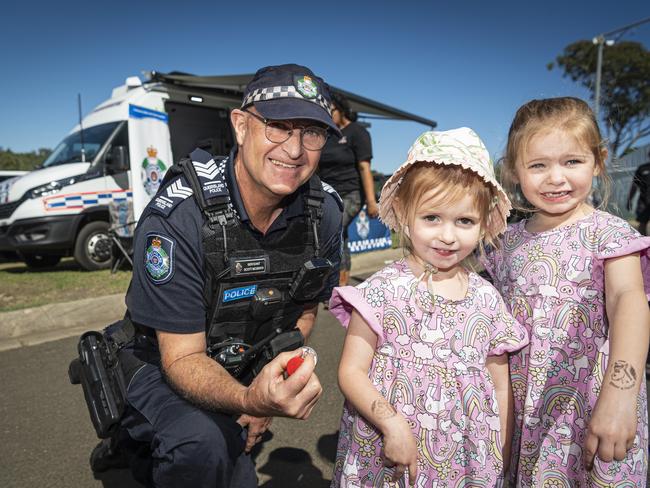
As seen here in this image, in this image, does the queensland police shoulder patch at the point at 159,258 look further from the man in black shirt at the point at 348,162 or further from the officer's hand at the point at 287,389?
the man in black shirt at the point at 348,162

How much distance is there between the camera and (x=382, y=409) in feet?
4.54

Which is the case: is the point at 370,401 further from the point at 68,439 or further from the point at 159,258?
the point at 68,439

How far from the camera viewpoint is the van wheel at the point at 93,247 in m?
7.21

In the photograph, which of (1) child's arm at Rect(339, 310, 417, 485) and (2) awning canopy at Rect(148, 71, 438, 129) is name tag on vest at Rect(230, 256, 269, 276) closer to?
(1) child's arm at Rect(339, 310, 417, 485)

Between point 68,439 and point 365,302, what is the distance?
83.2 inches

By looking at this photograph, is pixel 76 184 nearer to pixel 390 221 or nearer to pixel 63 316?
pixel 63 316

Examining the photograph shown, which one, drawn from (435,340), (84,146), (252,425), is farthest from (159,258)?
(84,146)

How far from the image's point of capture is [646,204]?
17.7 ft

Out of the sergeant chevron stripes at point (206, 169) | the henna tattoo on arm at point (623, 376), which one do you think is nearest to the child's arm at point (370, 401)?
the henna tattoo on arm at point (623, 376)

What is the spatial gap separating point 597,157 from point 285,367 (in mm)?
1273

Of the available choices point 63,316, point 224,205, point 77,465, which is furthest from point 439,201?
point 63,316

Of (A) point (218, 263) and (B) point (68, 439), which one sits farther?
(B) point (68, 439)

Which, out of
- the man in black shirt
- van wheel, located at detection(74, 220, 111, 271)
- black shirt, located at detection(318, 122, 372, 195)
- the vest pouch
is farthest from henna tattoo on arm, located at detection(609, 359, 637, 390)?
van wheel, located at detection(74, 220, 111, 271)

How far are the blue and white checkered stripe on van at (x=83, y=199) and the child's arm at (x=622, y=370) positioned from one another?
24.1 ft
